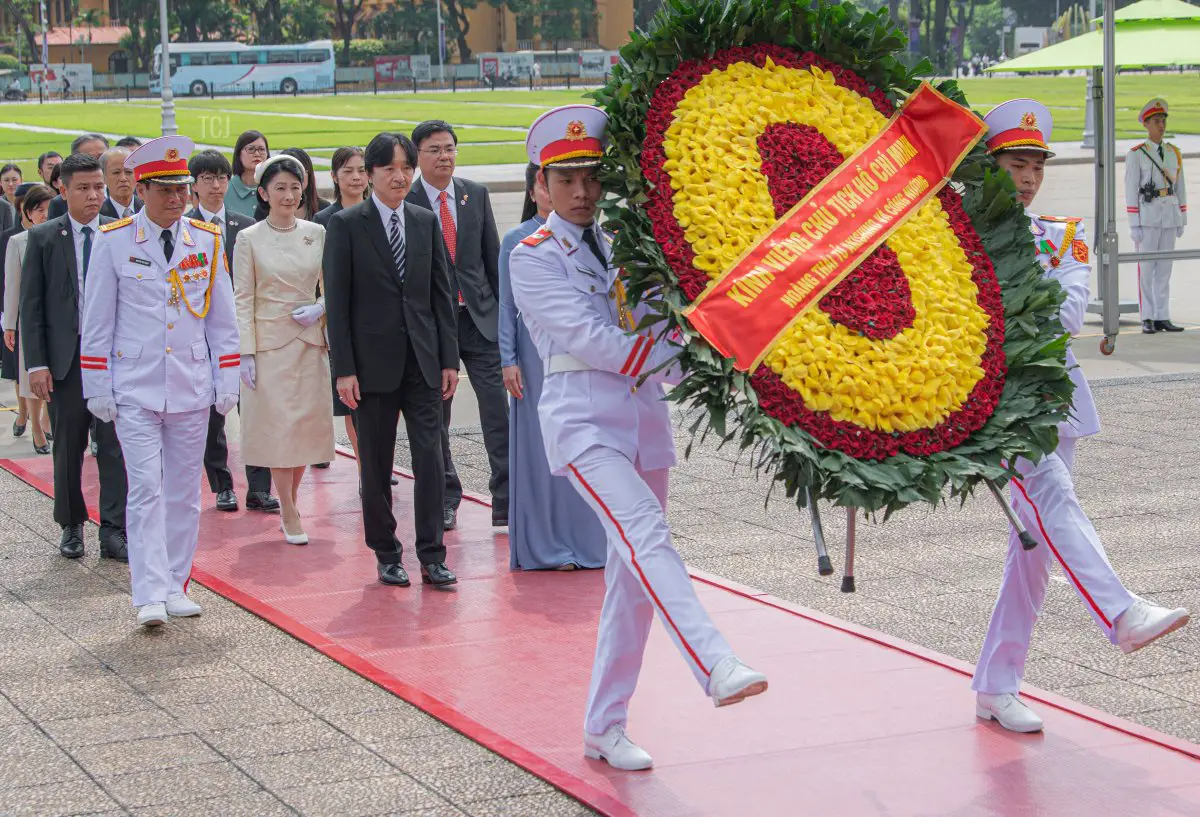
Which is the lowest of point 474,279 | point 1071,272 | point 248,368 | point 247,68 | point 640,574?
point 640,574

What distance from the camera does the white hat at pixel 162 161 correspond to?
22.1 ft

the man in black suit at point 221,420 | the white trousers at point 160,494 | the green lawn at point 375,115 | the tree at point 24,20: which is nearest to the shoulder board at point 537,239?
the white trousers at point 160,494

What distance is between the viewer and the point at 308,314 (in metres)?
8.21

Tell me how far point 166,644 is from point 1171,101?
55302 mm

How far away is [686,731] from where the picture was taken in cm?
531

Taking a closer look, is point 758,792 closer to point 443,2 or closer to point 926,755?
point 926,755

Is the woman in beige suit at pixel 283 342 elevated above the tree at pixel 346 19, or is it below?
below

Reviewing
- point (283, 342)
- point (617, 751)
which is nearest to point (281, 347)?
point (283, 342)

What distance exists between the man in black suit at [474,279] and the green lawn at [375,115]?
25618 millimetres

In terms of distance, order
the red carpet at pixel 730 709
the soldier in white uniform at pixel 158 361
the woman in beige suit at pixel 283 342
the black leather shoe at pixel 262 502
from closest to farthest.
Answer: the red carpet at pixel 730 709, the soldier in white uniform at pixel 158 361, the woman in beige suit at pixel 283 342, the black leather shoe at pixel 262 502

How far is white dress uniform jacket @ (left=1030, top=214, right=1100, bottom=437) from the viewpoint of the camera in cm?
521

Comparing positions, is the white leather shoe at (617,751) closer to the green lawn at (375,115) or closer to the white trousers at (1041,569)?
the white trousers at (1041,569)

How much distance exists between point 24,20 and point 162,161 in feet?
295

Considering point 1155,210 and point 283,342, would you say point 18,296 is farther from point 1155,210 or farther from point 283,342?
point 1155,210
